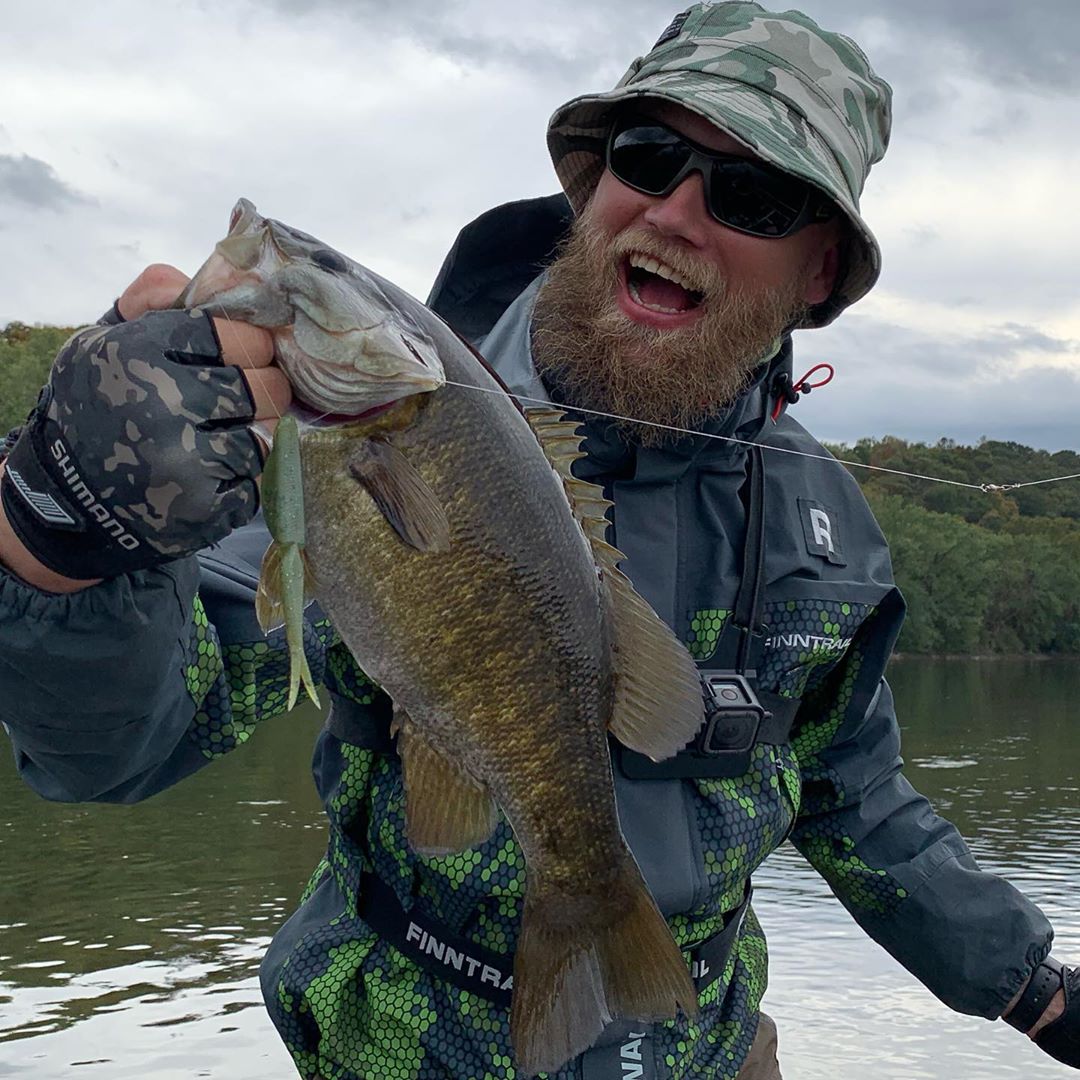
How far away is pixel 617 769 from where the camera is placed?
3.11 metres

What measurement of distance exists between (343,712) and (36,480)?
1164 mm

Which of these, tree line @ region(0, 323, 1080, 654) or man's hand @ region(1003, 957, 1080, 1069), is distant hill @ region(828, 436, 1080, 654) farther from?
man's hand @ region(1003, 957, 1080, 1069)

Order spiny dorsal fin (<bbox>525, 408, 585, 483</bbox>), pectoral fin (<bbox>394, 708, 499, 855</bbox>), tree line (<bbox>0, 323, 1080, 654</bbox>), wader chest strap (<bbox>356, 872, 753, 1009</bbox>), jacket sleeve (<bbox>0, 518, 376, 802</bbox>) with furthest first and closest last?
tree line (<bbox>0, 323, 1080, 654</bbox>) → wader chest strap (<bbox>356, 872, 753, 1009</bbox>) → spiny dorsal fin (<bbox>525, 408, 585, 483</bbox>) → pectoral fin (<bbox>394, 708, 499, 855</bbox>) → jacket sleeve (<bbox>0, 518, 376, 802</bbox>)

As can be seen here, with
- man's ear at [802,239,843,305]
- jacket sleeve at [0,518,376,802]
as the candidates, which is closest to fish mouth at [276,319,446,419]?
jacket sleeve at [0,518,376,802]

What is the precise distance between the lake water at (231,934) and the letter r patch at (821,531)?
21.5ft

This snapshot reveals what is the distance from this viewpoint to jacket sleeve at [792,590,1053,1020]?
12.5 feet

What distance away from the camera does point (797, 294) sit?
4164 millimetres

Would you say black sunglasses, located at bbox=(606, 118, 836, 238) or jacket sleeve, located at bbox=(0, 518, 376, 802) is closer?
jacket sleeve, located at bbox=(0, 518, 376, 802)

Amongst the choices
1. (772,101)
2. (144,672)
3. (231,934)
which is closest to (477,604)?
(144,672)

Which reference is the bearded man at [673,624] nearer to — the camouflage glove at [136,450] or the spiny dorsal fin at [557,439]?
the camouflage glove at [136,450]

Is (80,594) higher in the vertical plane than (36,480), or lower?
lower

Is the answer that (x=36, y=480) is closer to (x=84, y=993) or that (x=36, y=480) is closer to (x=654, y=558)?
(x=654, y=558)

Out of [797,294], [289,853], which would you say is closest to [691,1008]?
[797,294]

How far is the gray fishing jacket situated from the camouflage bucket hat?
284 millimetres
